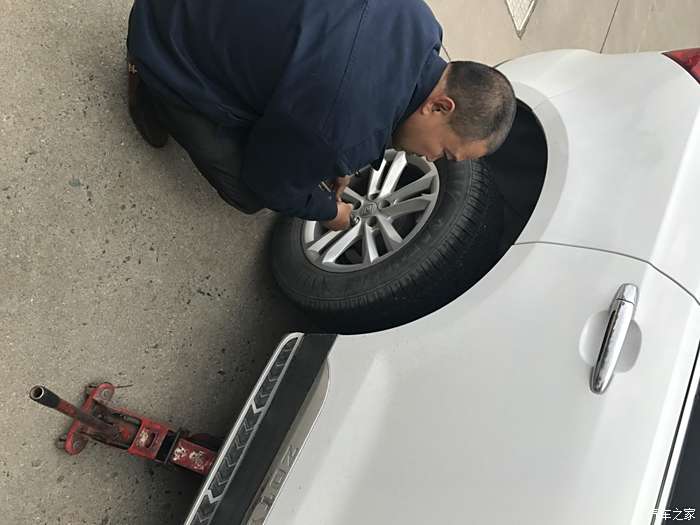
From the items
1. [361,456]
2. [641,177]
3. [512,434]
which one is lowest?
[361,456]

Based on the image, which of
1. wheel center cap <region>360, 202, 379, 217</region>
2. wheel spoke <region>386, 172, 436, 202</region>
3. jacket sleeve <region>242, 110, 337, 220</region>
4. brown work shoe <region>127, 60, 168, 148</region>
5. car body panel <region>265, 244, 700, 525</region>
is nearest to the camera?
car body panel <region>265, 244, 700, 525</region>

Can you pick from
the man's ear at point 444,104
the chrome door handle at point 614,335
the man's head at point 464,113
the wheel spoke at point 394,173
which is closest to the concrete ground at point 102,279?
the wheel spoke at point 394,173

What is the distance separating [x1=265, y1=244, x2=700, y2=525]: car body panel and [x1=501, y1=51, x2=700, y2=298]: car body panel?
9cm

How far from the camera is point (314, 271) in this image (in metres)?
2.43

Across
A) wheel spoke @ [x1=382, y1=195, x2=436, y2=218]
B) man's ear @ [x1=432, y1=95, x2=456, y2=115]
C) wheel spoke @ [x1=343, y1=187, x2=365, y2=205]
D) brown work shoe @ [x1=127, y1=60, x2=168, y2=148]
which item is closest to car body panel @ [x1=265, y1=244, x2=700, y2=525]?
man's ear @ [x1=432, y1=95, x2=456, y2=115]

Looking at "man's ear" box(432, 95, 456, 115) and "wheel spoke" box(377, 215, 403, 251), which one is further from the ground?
"man's ear" box(432, 95, 456, 115)

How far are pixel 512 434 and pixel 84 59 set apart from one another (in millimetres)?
1883

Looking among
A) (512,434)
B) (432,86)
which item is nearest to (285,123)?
(432,86)

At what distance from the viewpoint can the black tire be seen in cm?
216

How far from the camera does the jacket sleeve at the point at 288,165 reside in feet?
5.81

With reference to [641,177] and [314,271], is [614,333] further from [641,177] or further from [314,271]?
[314,271]

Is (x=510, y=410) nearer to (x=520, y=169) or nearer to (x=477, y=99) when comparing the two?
(x=477, y=99)

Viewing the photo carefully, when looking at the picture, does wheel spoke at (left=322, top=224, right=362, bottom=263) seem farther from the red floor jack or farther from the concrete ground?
the red floor jack

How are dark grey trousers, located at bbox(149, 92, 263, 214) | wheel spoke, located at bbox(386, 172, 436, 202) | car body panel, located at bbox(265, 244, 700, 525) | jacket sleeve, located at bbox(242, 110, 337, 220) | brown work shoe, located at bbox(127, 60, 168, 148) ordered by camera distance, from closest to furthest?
car body panel, located at bbox(265, 244, 700, 525) < jacket sleeve, located at bbox(242, 110, 337, 220) < dark grey trousers, located at bbox(149, 92, 263, 214) < brown work shoe, located at bbox(127, 60, 168, 148) < wheel spoke, located at bbox(386, 172, 436, 202)
